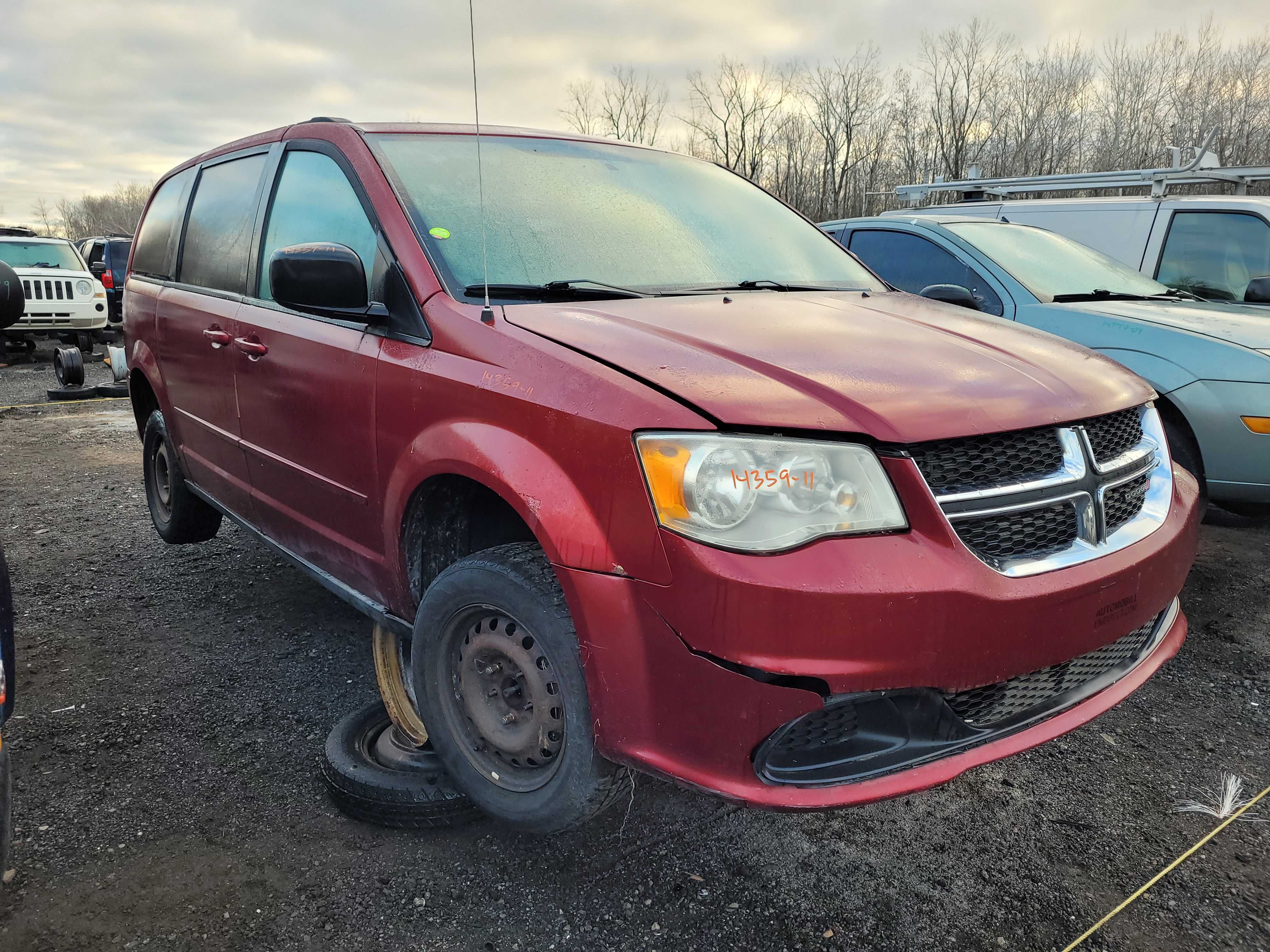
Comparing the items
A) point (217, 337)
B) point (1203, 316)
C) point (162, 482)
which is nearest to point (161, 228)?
point (162, 482)

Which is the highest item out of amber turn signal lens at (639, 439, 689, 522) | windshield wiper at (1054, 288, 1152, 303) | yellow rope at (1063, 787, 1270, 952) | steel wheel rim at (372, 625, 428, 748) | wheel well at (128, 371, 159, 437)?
windshield wiper at (1054, 288, 1152, 303)

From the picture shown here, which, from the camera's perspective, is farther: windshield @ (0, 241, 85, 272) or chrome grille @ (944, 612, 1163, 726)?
windshield @ (0, 241, 85, 272)

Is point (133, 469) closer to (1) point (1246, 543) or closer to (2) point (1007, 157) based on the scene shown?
(1) point (1246, 543)

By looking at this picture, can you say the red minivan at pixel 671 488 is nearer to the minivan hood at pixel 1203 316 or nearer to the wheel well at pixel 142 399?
the wheel well at pixel 142 399

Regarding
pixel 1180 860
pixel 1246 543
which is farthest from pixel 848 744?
pixel 1246 543

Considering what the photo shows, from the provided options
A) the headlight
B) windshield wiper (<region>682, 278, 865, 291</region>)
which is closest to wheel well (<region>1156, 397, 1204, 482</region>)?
windshield wiper (<region>682, 278, 865, 291</region>)

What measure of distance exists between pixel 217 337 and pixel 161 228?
57.4 inches

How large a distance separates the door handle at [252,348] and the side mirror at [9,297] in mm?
628

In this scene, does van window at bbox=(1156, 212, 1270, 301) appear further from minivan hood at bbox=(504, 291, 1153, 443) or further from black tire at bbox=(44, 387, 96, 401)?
black tire at bbox=(44, 387, 96, 401)

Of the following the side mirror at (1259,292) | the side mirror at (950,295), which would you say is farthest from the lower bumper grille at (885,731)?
the side mirror at (1259,292)

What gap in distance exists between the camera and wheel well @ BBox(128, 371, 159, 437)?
171 inches

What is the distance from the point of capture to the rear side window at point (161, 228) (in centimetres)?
404

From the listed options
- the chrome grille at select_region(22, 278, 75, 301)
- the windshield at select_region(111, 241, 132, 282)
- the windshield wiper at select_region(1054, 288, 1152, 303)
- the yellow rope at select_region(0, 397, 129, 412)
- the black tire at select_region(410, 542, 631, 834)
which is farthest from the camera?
the windshield at select_region(111, 241, 132, 282)

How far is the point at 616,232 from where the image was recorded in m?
2.65
